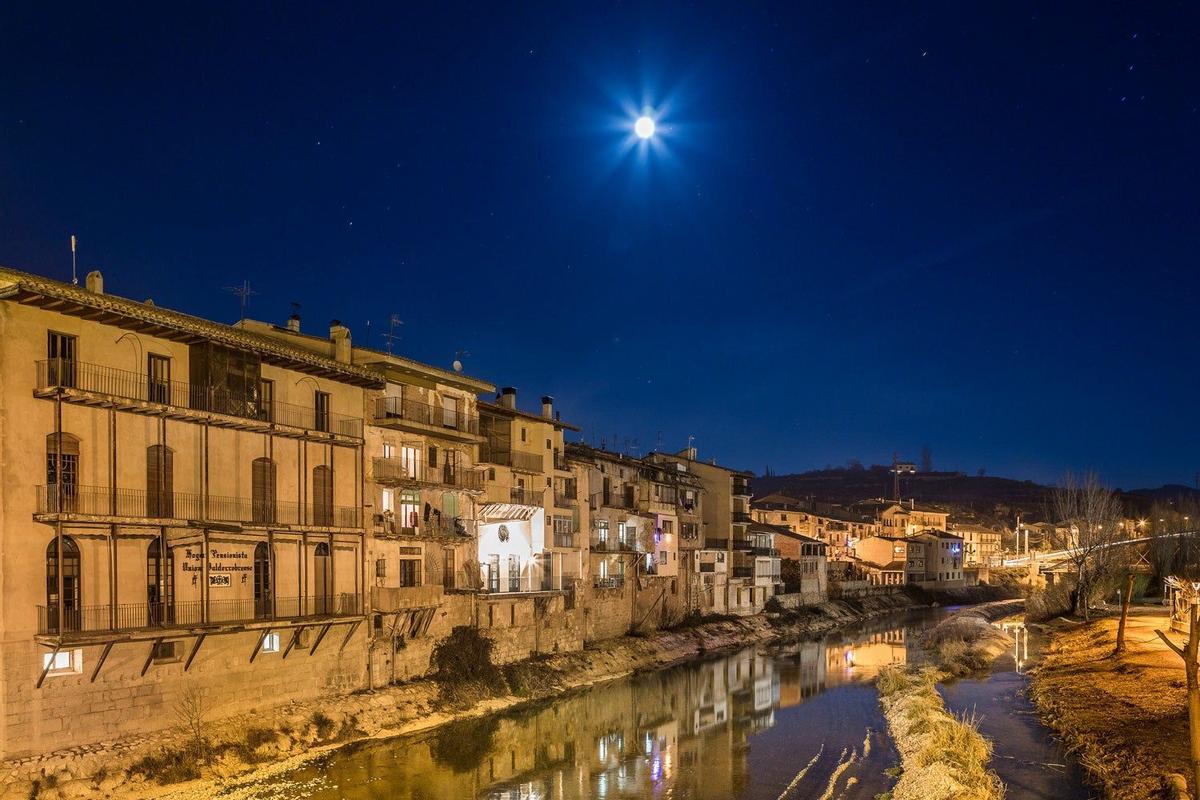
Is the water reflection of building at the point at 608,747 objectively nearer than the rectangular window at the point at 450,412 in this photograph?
Yes

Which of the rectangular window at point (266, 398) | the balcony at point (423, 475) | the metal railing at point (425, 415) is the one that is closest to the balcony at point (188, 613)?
the balcony at point (423, 475)

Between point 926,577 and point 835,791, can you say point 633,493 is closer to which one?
point 835,791

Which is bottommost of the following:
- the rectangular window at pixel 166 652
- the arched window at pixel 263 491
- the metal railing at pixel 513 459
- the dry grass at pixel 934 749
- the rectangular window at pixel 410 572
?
the dry grass at pixel 934 749

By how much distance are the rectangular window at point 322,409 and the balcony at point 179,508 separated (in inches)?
118

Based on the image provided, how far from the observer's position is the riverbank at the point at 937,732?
24.1 meters

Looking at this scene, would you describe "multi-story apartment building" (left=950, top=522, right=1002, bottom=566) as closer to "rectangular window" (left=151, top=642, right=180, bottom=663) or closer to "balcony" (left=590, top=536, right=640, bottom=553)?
"balcony" (left=590, top=536, right=640, bottom=553)

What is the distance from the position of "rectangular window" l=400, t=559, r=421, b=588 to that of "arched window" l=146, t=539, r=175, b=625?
37.9ft

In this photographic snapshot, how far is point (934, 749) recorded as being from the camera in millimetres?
27844

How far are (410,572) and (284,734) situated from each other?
965 centimetres

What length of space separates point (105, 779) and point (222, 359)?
41.9 feet

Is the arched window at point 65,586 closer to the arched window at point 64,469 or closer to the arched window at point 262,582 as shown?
the arched window at point 64,469

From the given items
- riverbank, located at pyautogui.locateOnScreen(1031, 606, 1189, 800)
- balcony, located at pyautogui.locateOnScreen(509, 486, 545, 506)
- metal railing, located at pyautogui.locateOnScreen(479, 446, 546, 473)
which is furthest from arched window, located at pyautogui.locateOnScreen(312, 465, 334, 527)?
riverbank, located at pyautogui.locateOnScreen(1031, 606, 1189, 800)

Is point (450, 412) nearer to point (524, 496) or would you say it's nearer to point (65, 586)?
point (524, 496)

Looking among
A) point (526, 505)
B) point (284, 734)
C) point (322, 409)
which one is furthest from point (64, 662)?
point (526, 505)
